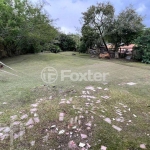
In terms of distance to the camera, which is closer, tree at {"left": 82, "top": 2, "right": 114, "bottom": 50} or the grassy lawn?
the grassy lawn

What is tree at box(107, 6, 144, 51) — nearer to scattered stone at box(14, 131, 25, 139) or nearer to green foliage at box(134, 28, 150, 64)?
green foliage at box(134, 28, 150, 64)

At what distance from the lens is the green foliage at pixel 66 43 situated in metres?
19.6

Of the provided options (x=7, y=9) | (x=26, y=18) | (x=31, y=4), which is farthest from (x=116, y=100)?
(x=31, y=4)

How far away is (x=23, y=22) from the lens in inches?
372

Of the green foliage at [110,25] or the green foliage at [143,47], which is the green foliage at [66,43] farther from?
the green foliage at [143,47]

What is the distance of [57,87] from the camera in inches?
169

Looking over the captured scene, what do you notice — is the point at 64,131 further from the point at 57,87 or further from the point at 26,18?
the point at 26,18

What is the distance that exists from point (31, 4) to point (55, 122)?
1011cm

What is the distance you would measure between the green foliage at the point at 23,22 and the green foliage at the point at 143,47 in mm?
6460

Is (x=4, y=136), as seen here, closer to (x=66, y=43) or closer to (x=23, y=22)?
(x=23, y=22)

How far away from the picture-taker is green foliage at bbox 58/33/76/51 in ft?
64.2

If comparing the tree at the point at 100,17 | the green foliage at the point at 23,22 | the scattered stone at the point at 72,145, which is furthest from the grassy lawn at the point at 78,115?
the tree at the point at 100,17

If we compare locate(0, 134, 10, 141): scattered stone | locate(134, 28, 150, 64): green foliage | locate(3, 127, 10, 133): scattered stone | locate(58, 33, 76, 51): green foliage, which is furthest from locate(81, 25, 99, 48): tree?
locate(0, 134, 10, 141): scattered stone

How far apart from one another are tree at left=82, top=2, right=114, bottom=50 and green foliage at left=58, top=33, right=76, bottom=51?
7.40 m
